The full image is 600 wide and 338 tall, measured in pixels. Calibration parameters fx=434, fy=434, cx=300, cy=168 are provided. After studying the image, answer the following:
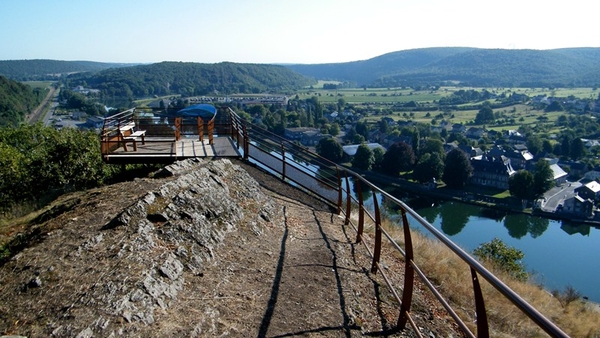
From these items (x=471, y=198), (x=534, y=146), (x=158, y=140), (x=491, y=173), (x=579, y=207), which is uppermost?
(x=158, y=140)

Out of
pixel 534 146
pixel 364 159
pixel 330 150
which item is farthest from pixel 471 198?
pixel 534 146

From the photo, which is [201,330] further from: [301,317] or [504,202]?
[504,202]

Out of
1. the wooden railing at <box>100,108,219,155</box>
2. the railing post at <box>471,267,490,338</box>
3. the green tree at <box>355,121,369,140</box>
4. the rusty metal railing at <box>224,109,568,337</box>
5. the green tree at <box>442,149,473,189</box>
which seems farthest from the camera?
the green tree at <box>355,121,369,140</box>

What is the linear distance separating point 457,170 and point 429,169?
3452 mm

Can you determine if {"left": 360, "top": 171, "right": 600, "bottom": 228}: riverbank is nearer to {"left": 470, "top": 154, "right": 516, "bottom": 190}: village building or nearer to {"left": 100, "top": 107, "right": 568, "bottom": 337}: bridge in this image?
{"left": 470, "top": 154, "right": 516, "bottom": 190}: village building

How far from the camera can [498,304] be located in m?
5.50

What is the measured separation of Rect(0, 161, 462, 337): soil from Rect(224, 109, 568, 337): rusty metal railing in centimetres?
30

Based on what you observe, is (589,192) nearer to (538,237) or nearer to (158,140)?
(538,237)

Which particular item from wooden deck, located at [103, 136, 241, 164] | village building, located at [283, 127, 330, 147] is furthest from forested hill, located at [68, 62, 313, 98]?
wooden deck, located at [103, 136, 241, 164]

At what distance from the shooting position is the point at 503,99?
512 feet

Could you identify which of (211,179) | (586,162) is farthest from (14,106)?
(586,162)

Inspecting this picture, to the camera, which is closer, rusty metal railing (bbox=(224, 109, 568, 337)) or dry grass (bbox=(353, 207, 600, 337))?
rusty metal railing (bbox=(224, 109, 568, 337))

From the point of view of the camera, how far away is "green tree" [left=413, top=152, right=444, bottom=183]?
54844 millimetres

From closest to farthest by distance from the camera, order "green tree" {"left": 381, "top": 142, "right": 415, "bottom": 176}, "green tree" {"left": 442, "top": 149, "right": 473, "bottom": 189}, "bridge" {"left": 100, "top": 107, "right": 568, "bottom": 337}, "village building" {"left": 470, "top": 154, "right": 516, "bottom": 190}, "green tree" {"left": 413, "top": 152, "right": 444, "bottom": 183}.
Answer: "bridge" {"left": 100, "top": 107, "right": 568, "bottom": 337}, "green tree" {"left": 442, "top": 149, "right": 473, "bottom": 189}, "green tree" {"left": 413, "top": 152, "right": 444, "bottom": 183}, "village building" {"left": 470, "top": 154, "right": 516, "bottom": 190}, "green tree" {"left": 381, "top": 142, "right": 415, "bottom": 176}
